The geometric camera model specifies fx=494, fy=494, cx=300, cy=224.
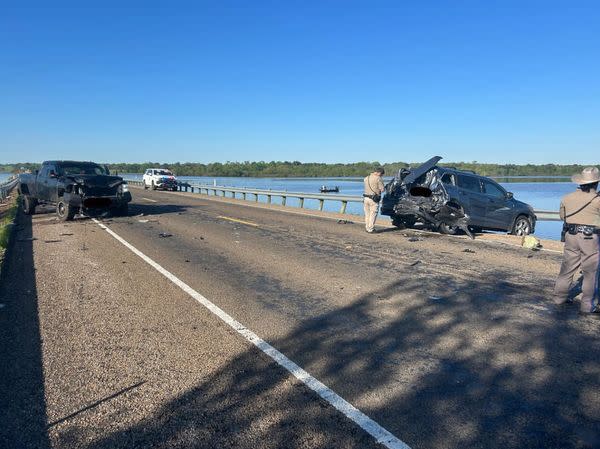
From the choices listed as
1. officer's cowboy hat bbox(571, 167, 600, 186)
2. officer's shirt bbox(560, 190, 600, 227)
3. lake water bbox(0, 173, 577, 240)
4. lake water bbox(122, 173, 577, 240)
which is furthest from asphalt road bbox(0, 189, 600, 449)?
lake water bbox(0, 173, 577, 240)

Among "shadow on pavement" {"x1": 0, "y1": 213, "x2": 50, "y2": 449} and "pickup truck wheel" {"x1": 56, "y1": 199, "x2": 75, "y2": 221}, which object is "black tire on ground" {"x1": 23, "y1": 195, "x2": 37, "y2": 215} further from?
"shadow on pavement" {"x1": 0, "y1": 213, "x2": 50, "y2": 449}

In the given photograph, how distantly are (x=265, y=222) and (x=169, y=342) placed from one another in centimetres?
1257

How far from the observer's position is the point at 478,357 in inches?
179

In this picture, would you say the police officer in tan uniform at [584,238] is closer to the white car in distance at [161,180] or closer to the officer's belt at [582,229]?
the officer's belt at [582,229]

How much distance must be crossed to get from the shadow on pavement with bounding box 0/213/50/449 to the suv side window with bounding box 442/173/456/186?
10172 mm

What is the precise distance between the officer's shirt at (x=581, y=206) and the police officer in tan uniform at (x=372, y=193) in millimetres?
7997

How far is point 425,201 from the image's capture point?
13.6 meters

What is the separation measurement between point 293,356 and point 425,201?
9.88 meters

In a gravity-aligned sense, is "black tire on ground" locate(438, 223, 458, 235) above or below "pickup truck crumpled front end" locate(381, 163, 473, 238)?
below

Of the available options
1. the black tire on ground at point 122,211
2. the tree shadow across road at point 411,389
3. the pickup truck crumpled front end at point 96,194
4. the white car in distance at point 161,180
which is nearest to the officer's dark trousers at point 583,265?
the tree shadow across road at point 411,389

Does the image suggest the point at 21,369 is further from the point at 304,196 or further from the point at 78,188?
the point at 304,196

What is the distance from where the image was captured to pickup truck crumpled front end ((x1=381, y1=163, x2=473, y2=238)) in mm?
13398

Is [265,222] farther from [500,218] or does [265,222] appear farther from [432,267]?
[432,267]

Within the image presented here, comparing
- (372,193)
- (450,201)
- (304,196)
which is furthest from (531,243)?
(304,196)
